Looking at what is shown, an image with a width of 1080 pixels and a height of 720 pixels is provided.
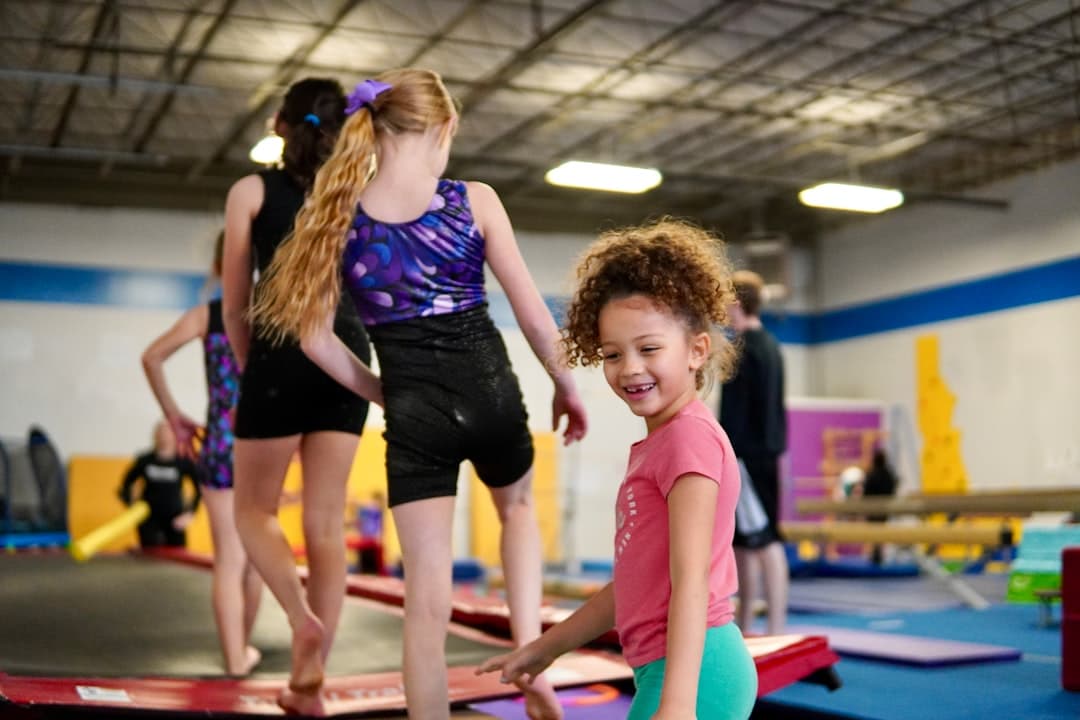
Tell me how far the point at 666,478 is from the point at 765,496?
277cm

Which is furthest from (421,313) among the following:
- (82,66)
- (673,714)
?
(82,66)

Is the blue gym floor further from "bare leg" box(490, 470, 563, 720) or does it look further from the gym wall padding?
the gym wall padding

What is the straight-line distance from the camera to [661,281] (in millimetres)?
1567

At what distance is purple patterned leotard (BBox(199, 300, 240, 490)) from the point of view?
3434 millimetres

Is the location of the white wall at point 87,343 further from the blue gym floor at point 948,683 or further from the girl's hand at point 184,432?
the girl's hand at point 184,432

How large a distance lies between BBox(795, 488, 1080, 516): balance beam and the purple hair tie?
12.8 feet

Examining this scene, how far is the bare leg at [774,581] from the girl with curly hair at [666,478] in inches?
105

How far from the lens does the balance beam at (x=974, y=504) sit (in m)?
5.23

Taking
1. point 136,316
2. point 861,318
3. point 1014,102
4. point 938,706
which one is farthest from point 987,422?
point 938,706

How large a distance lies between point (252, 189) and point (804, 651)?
69.4 inches

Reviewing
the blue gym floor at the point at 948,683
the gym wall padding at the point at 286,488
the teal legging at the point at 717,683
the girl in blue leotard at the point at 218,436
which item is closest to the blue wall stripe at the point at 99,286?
the gym wall padding at the point at 286,488

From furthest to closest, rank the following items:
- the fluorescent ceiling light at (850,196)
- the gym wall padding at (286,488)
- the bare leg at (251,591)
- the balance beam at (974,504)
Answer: the gym wall padding at (286,488)
the fluorescent ceiling light at (850,196)
the balance beam at (974,504)
the bare leg at (251,591)

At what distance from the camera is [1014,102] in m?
11.3

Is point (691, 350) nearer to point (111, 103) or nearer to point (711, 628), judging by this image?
point (711, 628)
